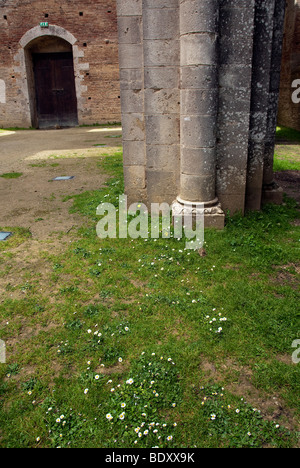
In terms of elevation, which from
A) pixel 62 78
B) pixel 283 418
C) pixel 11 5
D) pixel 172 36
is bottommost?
pixel 283 418

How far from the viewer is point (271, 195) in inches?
229

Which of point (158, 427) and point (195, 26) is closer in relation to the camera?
point (158, 427)

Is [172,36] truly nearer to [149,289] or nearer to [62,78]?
[149,289]

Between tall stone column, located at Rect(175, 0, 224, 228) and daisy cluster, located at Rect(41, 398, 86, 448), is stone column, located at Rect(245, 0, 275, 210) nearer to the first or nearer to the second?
tall stone column, located at Rect(175, 0, 224, 228)

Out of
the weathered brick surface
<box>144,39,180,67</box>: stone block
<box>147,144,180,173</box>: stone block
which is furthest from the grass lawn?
the weathered brick surface

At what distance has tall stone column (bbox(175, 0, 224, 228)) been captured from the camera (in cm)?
427

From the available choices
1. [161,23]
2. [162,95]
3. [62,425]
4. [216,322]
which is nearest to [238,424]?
[216,322]

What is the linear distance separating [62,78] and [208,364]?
1969 cm

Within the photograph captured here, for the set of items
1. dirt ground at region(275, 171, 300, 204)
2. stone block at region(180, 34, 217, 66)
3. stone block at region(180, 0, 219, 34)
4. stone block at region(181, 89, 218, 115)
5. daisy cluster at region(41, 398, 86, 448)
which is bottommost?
daisy cluster at region(41, 398, 86, 448)

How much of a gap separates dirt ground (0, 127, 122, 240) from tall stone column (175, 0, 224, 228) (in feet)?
6.43

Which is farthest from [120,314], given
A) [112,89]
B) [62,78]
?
[62,78]

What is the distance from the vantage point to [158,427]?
215cm

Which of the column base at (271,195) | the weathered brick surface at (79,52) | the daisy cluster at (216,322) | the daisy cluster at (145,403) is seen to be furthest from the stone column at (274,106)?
the weathered brick surface at (79,52)

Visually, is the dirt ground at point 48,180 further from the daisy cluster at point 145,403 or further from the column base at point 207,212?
the daisy cluster at point 145,403
